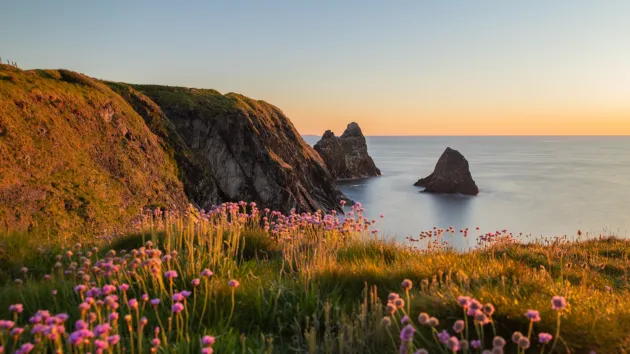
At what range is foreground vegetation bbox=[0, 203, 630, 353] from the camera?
3.45 metres

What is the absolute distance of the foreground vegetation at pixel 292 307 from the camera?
3445 mm

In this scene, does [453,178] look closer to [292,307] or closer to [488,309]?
[292,307]

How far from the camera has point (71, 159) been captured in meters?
21.0

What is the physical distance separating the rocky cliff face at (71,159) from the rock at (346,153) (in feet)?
297

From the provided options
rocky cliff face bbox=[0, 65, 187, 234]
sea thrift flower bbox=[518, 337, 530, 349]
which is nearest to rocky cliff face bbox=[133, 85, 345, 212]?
rocky cliff face bbox=[0, 65, 187, 234]

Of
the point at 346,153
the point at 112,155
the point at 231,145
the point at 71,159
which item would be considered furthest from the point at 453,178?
the point at 71,159

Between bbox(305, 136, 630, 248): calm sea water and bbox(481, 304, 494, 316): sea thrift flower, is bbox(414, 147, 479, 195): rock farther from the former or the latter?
bbox(481, 304, 494, 316): sea thrift flower

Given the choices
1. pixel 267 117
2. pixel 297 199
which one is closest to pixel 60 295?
pixel 297 199

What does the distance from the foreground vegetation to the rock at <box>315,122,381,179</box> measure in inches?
4455

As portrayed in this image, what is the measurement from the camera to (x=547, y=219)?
6956cm

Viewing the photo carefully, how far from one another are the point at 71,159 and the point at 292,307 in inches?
783

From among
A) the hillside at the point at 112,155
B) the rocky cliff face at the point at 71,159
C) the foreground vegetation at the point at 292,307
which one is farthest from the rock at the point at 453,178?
the foreground vegetation at the point at 292,307

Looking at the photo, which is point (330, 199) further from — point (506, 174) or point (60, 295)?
point (506, 174)

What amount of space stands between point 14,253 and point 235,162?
43.5 meters
